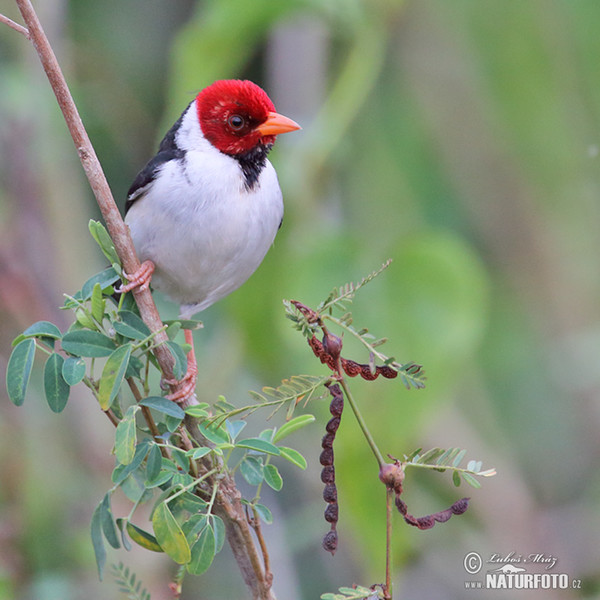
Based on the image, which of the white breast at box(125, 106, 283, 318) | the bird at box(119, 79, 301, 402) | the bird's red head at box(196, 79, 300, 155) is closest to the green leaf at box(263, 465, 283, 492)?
the bird at box(119, 79, 301, 402)

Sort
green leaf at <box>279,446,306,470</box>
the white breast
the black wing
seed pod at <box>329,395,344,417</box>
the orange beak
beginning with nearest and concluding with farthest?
seed pod at <box>329,395,344,417</box> < green leaf at <box>279,446,306,470</box> < the white breast < the black wing < the orange beak

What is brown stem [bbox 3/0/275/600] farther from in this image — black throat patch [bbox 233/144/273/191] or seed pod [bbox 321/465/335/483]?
black throat patch [bbox 233/144/273/191]

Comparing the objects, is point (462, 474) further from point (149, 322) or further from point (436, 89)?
point (436, 89)

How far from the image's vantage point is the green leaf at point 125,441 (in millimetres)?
1484

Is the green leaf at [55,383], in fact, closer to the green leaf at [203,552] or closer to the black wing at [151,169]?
the green leaf at [203,552]

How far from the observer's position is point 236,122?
275cm

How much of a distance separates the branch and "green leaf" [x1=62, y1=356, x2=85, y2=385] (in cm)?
15

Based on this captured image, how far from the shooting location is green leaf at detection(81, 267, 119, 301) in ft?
5.70

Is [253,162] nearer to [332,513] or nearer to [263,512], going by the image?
[263,512]

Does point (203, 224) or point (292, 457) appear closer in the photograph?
point (292, 457)

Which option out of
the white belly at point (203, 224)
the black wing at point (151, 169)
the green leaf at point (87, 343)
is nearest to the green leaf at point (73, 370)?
the green leaf at point (87, 343)

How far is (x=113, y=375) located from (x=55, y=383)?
0.46ft

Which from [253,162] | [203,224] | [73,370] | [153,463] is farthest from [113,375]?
[253,162]

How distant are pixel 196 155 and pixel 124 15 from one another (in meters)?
2.07
